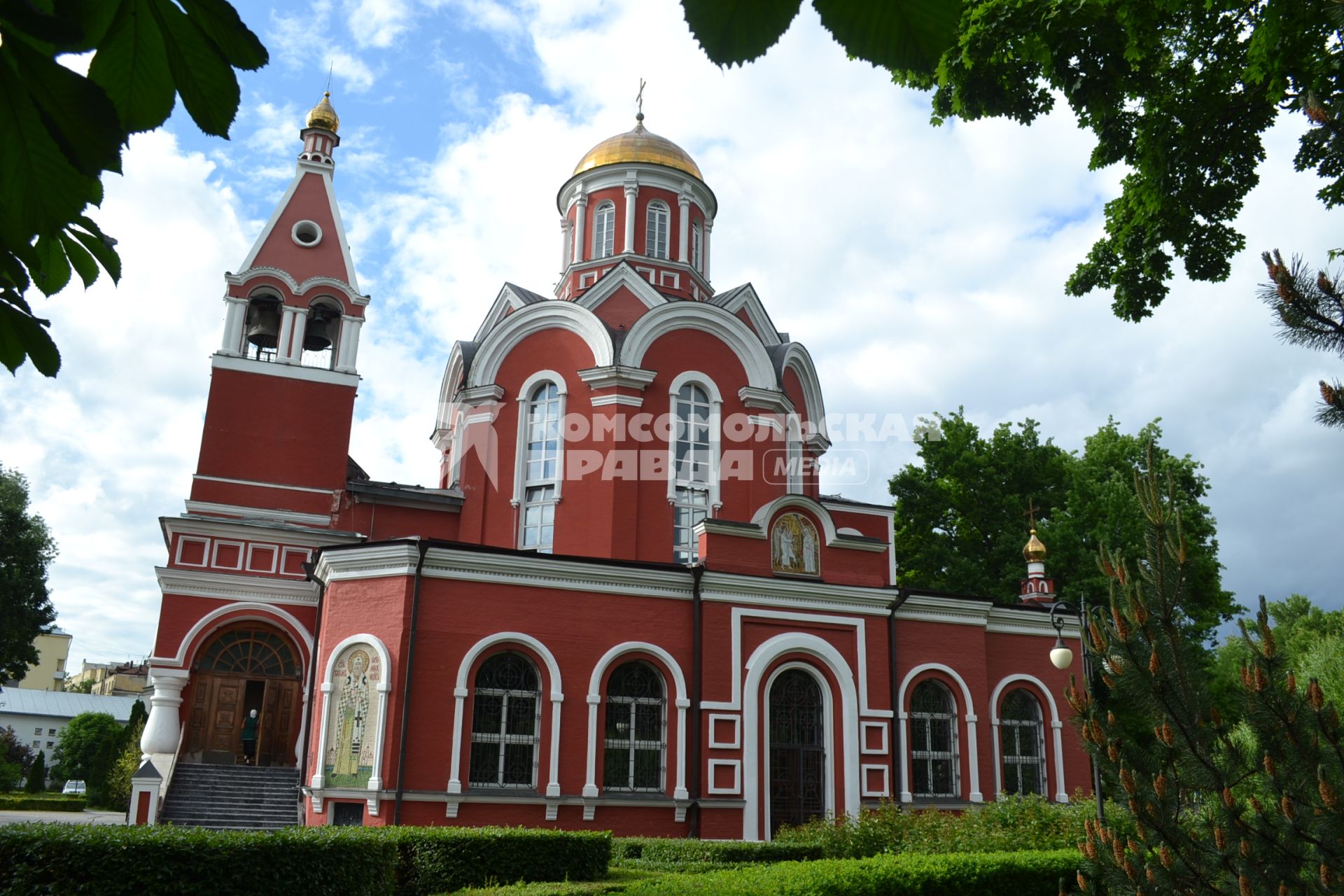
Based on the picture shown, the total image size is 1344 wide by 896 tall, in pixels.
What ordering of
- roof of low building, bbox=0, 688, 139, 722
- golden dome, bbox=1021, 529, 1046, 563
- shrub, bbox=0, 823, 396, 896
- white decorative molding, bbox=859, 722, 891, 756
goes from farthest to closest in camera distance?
roof of low building, bbox=0, 688, 139, 722
golden dome, bbox=1021, 529, 1046, 563
white decorative molding, bbox=859, 722, 891, 756
shrub, bbox=0, 823, 396, 896

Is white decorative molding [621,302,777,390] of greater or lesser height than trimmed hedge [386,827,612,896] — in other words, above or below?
above

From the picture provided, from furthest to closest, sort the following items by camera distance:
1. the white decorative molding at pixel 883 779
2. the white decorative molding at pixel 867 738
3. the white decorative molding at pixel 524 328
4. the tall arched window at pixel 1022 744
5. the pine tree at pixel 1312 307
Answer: the white decorative molding at pixel 524 328 < the tall arched window at pixel 1022 744 < the white decorative molding at pixel 867 738 < the white decorative molding at pixel 883 779 < the pine tree at pixel 1312 307

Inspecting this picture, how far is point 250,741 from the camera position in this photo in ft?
58.4

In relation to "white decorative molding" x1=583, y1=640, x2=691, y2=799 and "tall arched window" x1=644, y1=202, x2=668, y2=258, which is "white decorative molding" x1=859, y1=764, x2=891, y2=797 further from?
"tall arched window" x1=644, y1=202, x2=668, y2=258

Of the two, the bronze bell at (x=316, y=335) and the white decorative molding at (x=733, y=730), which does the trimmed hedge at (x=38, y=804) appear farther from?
the white decorative molding at (x=733, y=730)

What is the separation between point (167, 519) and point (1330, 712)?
18.2 m

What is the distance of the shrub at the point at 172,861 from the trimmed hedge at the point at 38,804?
79.2 feet

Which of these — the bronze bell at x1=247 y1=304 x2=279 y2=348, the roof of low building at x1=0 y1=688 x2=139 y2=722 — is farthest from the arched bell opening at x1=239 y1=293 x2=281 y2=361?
the roof of low building at x1=0 y1=688 x2=139 y2=722

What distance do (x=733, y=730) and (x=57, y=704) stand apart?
5484 cm

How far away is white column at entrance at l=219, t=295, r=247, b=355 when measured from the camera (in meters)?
20.1

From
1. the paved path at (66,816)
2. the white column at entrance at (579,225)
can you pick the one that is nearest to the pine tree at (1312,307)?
the white column at entrance at (579,225)

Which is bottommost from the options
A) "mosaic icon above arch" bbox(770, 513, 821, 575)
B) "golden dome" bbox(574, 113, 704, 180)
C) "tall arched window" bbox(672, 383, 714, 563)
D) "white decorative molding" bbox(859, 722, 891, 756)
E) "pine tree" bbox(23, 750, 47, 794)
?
"pine tree" bbox(23, 750, 47, 794)

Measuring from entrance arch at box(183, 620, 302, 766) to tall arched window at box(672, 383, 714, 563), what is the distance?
738cm

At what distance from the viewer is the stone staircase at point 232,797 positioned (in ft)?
51.8
